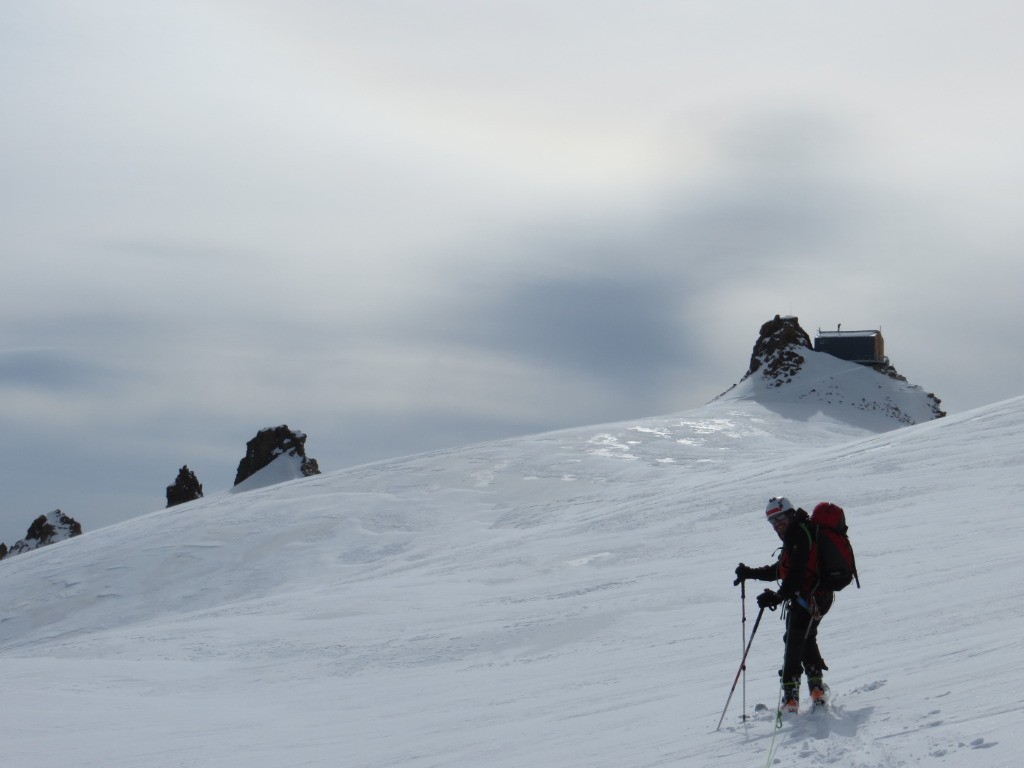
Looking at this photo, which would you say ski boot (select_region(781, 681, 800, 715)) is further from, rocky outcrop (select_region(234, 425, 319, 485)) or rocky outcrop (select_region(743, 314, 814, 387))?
rocky outcrop (select_region(234, 425, 319, 485))

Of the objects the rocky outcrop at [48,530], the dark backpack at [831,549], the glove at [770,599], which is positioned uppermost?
the rocky outcrop at [48,530]

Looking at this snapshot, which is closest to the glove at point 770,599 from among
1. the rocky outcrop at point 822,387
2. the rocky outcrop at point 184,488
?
the rocky outcrop at point 822,387

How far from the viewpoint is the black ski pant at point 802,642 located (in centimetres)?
774

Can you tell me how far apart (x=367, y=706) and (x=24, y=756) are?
3.66m

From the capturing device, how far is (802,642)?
7770mm

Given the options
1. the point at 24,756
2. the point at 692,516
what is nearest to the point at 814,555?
the point at 24,756

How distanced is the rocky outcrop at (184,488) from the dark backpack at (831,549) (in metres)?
86.3

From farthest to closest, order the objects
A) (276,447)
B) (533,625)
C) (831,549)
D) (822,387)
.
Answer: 1. (276,447)
2. (822,387)
3. (533,625)
4. (831,549)

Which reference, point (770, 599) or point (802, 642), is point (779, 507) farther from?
point (802, 642)

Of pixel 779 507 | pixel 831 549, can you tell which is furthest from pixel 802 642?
pixel 779 507

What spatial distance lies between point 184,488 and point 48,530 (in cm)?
2095

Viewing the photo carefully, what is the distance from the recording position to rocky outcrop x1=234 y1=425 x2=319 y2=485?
257ft

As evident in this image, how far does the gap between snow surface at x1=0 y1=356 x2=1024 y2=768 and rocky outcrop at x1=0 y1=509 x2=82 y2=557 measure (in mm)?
73728

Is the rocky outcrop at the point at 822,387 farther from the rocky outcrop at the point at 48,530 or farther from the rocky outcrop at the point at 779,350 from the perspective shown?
the rocky outcrop at the point at 48,530
